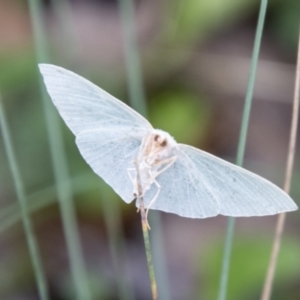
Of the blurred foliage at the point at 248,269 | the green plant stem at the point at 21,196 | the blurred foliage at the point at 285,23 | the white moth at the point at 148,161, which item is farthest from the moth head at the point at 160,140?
the blurred foliage at the point at 285,23

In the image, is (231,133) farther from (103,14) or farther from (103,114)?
(103,114)

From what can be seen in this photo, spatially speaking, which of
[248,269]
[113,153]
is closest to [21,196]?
[113,153]

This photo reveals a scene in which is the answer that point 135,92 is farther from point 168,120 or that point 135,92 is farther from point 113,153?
point 113,153

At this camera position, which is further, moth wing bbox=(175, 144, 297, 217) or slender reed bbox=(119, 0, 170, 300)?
slender reed bbox=(119, 0, 170, 300)

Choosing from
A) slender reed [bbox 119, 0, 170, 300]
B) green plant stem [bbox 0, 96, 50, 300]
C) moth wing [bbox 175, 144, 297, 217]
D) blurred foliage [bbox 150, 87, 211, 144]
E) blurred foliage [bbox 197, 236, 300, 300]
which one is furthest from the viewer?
blurred foliage [bbox 150, 87, 211, 144]

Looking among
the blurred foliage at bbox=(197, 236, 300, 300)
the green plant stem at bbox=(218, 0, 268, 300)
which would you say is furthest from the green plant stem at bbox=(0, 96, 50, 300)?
the blurred foliage at bbox=(197, 236, 300, 300)

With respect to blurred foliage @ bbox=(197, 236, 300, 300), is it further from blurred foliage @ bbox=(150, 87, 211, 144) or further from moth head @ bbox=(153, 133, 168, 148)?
moth head @ bbox=(153, 133, 168, 148)

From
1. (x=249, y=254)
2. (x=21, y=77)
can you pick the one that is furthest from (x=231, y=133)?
(x=21, y=77)
